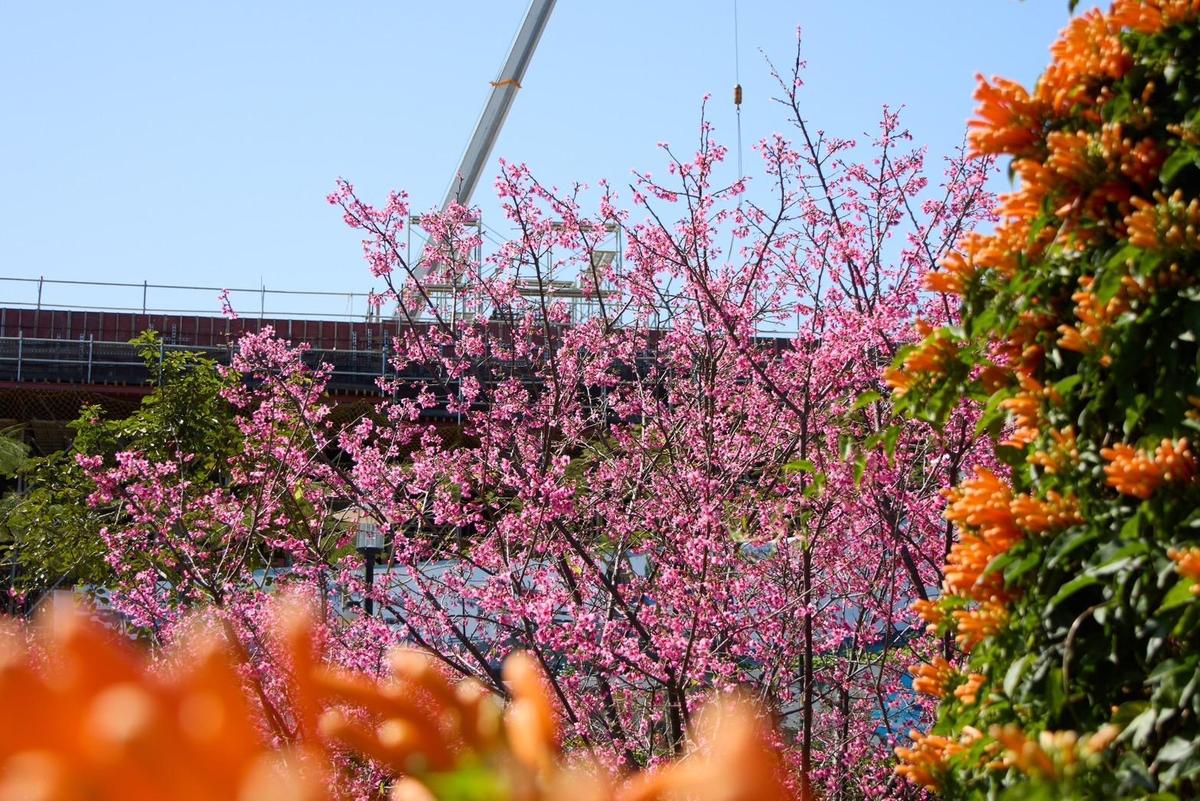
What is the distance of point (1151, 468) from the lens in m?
1.46

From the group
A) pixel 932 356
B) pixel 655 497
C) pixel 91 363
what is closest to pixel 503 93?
pixel 91 363

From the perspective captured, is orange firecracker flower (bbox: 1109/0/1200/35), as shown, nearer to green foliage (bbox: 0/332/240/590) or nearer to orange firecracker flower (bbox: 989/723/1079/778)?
orange firecracker flower (bbox: 989/723/1079/778)

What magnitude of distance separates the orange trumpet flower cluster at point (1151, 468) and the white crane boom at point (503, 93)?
97.1 ft

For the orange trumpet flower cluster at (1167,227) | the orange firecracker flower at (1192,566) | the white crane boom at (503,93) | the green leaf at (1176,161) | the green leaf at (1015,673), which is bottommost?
the green leaf at (1015,673)

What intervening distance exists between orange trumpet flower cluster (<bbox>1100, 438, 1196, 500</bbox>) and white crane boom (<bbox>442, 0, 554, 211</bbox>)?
29.6m

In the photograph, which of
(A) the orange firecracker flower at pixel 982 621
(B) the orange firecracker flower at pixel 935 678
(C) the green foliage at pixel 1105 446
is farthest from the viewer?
(B) the orange firecracker flower at pixel 935 678

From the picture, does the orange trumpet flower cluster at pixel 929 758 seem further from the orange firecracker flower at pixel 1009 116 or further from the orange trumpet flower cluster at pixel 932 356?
the orange firecracker flower at pixel 1009 116

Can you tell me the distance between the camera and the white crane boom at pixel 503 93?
3053 centimetres

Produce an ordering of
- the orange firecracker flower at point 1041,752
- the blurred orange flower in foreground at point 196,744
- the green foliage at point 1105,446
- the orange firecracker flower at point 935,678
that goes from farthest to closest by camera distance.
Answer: the orange firecracker flower at point 935,678
the green foliage at point 1105,446
the orange firecracker flower at point 1041,752
the blurred orange flower in foreground at point 196,744

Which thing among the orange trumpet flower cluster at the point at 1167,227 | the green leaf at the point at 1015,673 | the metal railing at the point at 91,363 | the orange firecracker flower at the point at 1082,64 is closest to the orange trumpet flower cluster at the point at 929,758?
the green leaf at the point at 1015,673

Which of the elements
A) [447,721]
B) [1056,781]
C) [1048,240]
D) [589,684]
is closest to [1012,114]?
[1048,240]

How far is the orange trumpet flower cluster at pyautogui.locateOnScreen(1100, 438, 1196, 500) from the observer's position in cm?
146

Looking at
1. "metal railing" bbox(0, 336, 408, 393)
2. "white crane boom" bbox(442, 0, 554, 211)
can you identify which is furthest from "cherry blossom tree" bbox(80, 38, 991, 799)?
"white crane boom" bbox(442, 0, 554, 211)

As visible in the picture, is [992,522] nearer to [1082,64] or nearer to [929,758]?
[929,758]
